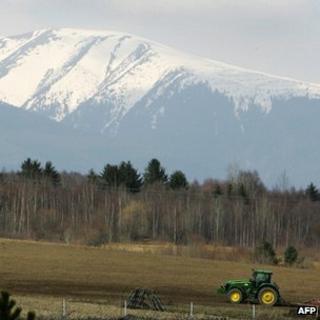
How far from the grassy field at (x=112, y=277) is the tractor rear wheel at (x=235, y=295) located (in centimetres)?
57

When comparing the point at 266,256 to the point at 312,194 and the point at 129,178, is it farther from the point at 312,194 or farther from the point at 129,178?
the point at 312,194

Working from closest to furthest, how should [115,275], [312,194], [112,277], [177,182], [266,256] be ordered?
[112,277], [115,275], [266,256], [177,182], [312,194]

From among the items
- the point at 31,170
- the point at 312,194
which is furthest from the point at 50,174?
Answer: the point at 312,194

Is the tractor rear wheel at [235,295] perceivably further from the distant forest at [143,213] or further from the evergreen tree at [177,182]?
the evergreen tree at [177,182]

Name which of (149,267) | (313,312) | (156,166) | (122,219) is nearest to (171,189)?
(156,166)

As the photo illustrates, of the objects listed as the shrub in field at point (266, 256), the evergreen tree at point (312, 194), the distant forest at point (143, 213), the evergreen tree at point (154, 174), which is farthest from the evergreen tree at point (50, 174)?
the shrub in field at point (266, 256)

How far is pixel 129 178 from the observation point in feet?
544

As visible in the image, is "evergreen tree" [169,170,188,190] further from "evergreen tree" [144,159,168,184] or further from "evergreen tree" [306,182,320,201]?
"evergreen tree" [306,182,320,201]

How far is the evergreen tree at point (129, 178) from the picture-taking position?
164250 mm

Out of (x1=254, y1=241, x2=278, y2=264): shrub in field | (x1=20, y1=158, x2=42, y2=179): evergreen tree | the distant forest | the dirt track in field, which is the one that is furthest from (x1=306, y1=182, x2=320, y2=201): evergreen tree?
the dirt track in field

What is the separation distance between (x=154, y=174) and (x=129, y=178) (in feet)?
36.9

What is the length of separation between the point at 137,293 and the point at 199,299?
496cm

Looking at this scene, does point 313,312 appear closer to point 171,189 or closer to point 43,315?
point 43,315

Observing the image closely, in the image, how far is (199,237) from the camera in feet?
455
